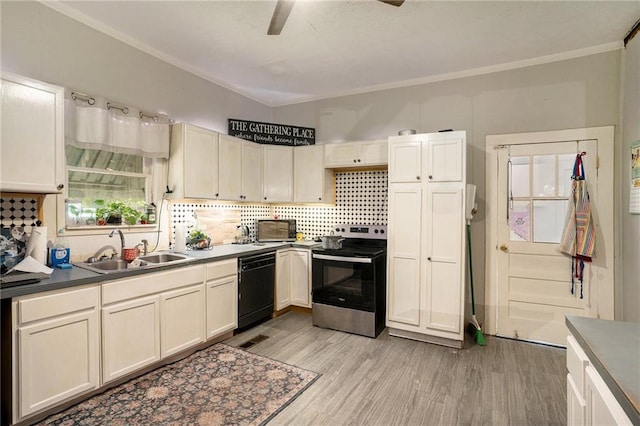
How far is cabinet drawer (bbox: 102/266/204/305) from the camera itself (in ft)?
7.31

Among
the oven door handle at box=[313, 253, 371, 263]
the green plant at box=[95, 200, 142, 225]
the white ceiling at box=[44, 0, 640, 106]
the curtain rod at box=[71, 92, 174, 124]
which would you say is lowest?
the oven door handle at box=[313, 253, 371, 263]

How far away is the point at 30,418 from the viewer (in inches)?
75.7

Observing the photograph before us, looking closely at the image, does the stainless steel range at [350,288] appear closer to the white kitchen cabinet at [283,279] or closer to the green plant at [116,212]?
the white kitchen cabinet at [283,279]

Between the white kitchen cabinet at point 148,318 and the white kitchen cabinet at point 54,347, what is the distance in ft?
0.27

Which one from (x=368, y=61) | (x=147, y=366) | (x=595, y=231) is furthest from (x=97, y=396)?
(x=595, y=231)

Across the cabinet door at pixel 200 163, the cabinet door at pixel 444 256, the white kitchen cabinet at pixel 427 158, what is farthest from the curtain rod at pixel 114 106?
the cabinet door at pixel 444 256

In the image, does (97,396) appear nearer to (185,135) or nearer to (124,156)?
(124,156)

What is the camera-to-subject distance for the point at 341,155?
13.0 feet

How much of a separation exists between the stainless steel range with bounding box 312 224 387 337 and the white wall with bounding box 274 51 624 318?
1138 mm

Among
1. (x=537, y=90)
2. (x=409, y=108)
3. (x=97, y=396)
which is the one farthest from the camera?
(x=409, y=108)

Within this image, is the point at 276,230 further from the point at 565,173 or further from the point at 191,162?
the point at 565,173

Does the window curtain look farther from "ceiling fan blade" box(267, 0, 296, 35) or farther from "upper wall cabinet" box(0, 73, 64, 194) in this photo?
"ceiling fan blade" box(267, 0, 296, 35)

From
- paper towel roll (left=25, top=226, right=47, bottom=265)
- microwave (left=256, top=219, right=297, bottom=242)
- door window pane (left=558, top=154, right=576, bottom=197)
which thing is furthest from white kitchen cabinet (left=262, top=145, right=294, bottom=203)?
door window pane (left=558, top=154, right=576, bottom=197)

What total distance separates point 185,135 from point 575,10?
11.6ft
